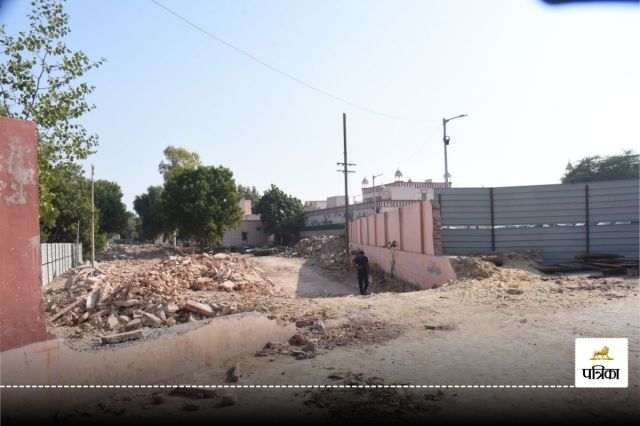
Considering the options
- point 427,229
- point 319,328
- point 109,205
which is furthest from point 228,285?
A: point 109,205

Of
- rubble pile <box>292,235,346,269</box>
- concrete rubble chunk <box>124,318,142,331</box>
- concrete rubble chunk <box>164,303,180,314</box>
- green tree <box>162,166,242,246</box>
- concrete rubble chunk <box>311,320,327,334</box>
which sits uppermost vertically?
green tree <box>162,166,242,246</box>

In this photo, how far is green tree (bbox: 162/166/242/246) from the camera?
41375 millimetres

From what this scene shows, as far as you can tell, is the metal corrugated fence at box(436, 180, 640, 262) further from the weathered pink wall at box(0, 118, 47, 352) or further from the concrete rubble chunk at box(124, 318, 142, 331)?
the weathered pink wall at box(0, 118, 47, 352)

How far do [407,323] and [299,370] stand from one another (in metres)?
2.85

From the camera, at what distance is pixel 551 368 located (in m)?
5.21

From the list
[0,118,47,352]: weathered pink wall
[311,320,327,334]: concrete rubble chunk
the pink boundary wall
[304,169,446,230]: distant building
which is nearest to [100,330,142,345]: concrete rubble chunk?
[0,118,47,352]: weathered pink wall

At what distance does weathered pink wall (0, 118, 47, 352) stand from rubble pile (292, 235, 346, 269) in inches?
1050

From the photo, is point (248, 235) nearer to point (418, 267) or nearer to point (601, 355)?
point (418, 267)

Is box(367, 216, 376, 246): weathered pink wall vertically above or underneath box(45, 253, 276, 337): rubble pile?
above

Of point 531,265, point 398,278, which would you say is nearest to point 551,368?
point 531,265

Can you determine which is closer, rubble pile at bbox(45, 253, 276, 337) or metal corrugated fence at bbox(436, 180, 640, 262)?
rubble pile at bbox(45, 253, 276, 337)

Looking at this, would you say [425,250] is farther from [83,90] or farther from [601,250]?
[83,90]

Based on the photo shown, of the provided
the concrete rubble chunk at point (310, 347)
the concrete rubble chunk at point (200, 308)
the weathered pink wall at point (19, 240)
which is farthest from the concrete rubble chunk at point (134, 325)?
the weathered pink wall at point (19, 240)

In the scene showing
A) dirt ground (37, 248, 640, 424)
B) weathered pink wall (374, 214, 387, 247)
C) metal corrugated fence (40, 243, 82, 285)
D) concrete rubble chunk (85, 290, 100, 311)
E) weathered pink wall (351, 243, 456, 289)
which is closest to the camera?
dirt ground (37, 248, 640, 424)
